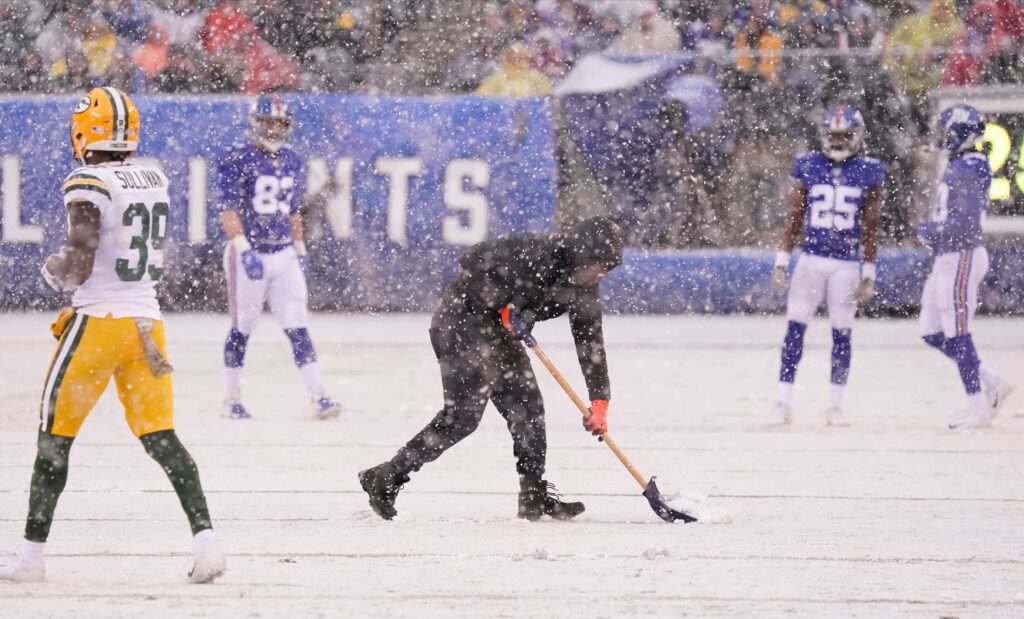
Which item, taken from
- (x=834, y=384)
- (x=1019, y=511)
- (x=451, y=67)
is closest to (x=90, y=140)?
(x=1019, y=511)

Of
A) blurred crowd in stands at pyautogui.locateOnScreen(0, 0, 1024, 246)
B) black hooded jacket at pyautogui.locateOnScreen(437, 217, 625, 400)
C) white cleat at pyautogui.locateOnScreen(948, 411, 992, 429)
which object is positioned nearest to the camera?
black hooded jacket at pyautogui.locateOnScreen(437, 217, 625, 400)

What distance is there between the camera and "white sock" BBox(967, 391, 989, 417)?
10383 mm

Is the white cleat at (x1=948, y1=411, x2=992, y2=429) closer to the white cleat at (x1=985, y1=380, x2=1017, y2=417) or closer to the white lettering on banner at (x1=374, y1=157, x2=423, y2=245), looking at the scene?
the white cleat at (x1=985, y1=380, x2=1017, y2=417)

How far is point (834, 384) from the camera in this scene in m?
10.6

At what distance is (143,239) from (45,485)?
3.03 ft

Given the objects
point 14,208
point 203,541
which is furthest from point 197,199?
point 203,541

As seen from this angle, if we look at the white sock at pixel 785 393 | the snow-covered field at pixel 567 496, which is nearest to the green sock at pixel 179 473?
the snow-covered field at pixel 567 496

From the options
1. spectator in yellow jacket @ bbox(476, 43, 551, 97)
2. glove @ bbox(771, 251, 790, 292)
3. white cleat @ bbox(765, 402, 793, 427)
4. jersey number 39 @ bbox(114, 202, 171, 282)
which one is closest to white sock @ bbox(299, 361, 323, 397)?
white cleat @ bbox(765, 402, 793, 427)

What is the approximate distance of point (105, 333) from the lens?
589 cm

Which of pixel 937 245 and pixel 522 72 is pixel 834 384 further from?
pixel 522 72

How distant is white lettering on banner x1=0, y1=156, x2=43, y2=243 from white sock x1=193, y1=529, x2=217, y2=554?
11.2 metres

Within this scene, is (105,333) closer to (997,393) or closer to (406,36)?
(997,393)

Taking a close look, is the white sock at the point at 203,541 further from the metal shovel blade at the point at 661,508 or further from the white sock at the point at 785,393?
the white sock at the point at 785,393

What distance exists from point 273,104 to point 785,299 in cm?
736
